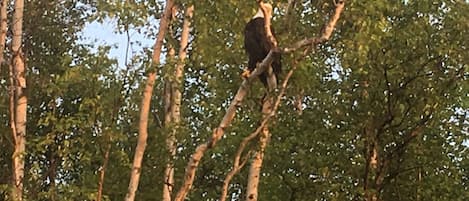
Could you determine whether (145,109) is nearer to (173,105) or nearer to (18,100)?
(18,100)

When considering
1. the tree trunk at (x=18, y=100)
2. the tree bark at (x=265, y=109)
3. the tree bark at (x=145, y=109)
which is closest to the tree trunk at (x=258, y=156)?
the tree bark at (x=265, y=109)

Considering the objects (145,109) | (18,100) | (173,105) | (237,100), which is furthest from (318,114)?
(237,100)

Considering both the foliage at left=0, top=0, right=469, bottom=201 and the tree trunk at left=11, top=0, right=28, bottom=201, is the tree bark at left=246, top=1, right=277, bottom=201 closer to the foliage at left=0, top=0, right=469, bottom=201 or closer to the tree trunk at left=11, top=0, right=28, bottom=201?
the foliage at left=0, top=0, right=469, bottom=201

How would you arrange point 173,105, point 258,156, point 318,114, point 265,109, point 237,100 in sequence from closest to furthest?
1. point 237,100
2. point 265,109
3. point 258,156
4. point 318,114
5. point 173,105

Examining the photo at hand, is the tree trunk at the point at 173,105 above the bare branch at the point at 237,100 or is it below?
above

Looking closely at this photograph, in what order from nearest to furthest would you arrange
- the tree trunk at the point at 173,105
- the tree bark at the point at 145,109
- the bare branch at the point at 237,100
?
the bare branch at the point at 237,100 < the tree bark at the point at 145,109 < the tree trunk at the point at 173,105

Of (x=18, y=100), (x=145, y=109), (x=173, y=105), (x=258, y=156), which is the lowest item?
(x=258, y=156)

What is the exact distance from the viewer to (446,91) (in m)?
12.0

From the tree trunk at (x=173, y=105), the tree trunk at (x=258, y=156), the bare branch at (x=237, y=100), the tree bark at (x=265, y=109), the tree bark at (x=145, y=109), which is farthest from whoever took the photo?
the tree trunk at (x=173, y=105)

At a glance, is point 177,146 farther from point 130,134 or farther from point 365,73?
point 365,73

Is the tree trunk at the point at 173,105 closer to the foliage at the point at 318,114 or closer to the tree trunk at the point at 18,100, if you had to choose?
the foliage at the point at 318,114

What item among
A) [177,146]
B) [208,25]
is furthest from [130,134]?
[208,25]

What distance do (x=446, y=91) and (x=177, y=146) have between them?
3.79 metres

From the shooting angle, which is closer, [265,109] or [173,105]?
[265,109]
